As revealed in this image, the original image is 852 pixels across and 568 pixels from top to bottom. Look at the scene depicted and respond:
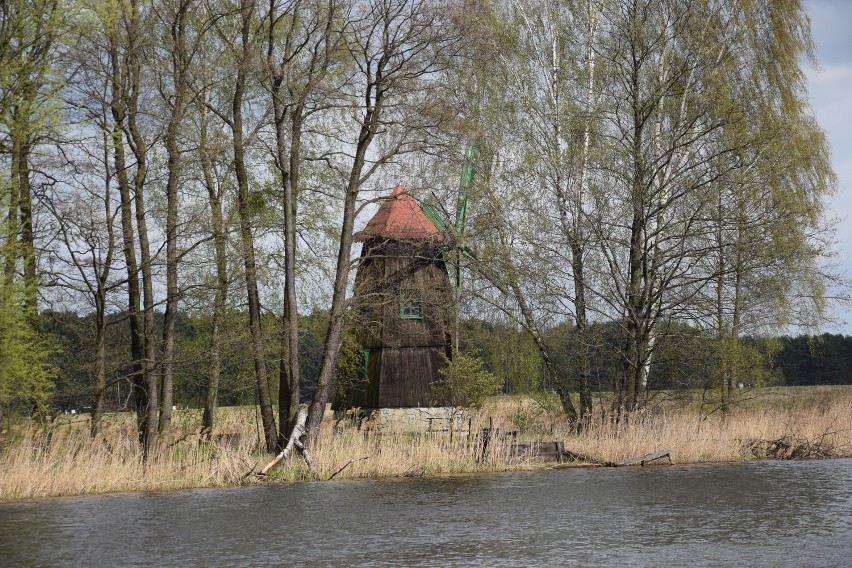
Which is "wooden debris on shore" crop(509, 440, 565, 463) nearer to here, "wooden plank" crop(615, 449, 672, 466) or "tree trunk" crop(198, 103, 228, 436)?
"wooden plank" crop(615, 449, 672, 466)

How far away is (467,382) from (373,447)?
639 centimetres

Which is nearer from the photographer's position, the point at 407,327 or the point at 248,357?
the point at 248,357

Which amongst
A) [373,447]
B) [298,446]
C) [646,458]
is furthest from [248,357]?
[646,458]

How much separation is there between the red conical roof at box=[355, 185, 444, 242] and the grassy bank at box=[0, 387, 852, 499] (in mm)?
4492

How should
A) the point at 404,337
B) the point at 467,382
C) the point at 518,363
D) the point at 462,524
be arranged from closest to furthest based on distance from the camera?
the point at 462,524 < the point at 467,382 < the point at 404,337 < the point at 518,363

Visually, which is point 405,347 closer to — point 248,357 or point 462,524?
point 248,357

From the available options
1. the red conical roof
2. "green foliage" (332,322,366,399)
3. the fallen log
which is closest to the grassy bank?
the fallen log

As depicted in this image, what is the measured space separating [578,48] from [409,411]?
10314 millimetres

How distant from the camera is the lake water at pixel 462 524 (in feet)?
34.3

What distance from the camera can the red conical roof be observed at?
22703 mm

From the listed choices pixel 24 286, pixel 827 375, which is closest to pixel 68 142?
pixel 24 286

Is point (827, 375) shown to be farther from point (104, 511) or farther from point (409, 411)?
point (104, 511)

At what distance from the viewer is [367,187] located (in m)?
21.2

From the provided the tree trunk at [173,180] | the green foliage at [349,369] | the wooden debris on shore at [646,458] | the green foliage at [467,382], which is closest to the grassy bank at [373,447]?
the wooden debris on shore at [646,458]
